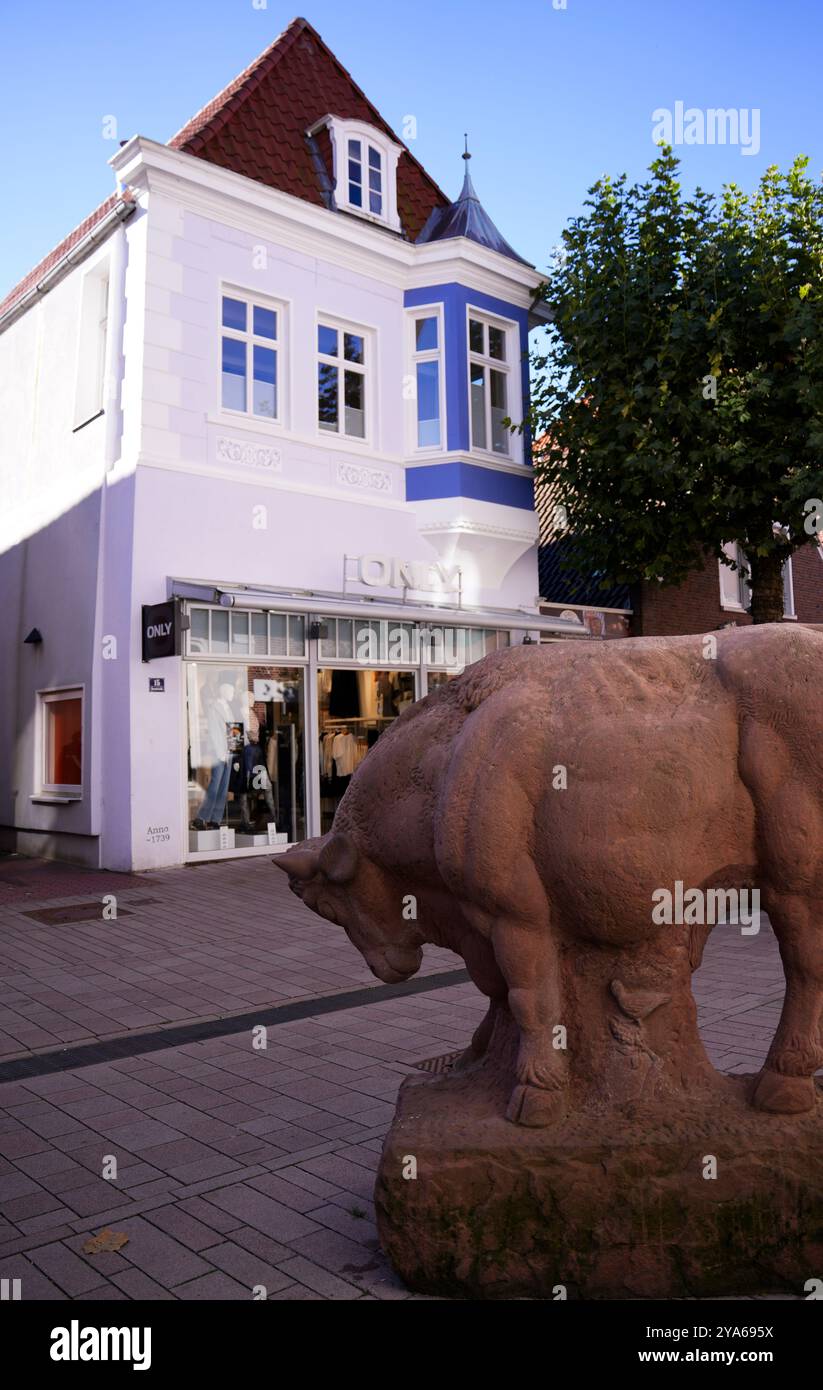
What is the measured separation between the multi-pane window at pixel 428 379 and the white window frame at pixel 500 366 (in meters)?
0.46

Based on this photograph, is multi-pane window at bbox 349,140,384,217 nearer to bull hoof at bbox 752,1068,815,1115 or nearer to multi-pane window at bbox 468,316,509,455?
multi-pane window at bbox 468,316,509,455

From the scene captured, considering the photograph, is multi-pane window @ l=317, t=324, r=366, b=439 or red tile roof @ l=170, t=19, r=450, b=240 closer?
red tile roof @ l=170, t=19, r=450, b=240

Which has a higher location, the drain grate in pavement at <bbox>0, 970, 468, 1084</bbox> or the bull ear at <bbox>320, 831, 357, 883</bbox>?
the bull ear at <bbox>320, 831, 357, 883</bbox>

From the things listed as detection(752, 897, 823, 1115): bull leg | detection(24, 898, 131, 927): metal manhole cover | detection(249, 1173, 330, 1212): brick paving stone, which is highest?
detection(752, 897, 823, 1115): bull leg

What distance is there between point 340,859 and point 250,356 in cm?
1121

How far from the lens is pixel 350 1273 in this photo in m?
3.10

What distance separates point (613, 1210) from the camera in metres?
2.90

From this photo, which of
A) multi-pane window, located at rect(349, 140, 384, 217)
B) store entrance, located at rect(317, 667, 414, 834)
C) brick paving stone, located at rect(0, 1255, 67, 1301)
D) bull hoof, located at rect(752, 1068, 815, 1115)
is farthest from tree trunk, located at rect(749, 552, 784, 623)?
brick paving stone, located at rect(0, 1255, 67, 1301)

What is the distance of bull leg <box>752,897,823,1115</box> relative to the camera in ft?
9.78

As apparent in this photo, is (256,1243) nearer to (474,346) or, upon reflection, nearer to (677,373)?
(677,373)

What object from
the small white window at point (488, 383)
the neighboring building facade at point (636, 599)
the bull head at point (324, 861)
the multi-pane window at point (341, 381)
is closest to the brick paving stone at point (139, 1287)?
the bull head at point (324, 861)

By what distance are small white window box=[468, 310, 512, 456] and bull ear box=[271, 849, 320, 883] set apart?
40.8 ft
